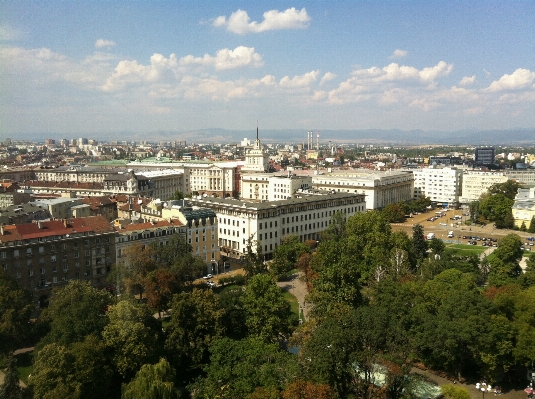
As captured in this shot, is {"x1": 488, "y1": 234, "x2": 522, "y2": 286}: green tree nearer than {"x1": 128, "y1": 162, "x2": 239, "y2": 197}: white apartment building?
Yes

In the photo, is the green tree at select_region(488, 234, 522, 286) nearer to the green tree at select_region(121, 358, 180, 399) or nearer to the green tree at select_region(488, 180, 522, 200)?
the green tree at select_region(121, 358, 180, 399)

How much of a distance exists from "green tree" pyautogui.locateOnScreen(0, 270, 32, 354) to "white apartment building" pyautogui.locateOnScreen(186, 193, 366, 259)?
59.2 feet

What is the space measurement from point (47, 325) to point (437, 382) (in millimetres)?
15771

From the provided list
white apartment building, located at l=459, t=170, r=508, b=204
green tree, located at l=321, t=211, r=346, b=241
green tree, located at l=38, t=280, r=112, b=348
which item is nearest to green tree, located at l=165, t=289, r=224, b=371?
green tree, located at l=38, t=280, r=112, b=348

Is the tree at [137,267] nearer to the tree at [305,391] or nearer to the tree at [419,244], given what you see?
the tree at [305,391]

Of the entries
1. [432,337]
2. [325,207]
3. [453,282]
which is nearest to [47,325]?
[432,337]

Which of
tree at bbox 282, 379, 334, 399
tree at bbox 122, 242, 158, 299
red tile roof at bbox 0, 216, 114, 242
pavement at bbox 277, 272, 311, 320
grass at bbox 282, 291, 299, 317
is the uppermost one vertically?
red tile roof at bbox 0, 216, 114, 242

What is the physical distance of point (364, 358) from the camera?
626 inches

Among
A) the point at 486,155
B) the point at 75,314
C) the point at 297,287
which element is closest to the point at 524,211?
the point at 297,287

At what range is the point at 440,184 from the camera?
71.8 metres

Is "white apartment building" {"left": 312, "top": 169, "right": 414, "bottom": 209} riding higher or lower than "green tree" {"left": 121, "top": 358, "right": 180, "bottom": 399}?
higher

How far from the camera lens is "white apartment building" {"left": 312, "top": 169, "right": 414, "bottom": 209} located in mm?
60875

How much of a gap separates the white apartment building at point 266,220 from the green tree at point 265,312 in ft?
50.0

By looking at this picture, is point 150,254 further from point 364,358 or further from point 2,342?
point 364,358
